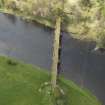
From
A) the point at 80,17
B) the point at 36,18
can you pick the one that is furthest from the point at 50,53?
the point at 36,18

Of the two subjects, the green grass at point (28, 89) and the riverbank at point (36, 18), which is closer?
the green grass at point (28, 89)

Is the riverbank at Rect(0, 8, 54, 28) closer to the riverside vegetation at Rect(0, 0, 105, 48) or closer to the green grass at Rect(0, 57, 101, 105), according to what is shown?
the riverside vegetation at Rect(0, 0, 105, 48)

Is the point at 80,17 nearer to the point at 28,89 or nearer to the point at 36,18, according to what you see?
the point at 36,18

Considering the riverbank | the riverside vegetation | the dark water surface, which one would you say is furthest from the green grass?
the riverbank

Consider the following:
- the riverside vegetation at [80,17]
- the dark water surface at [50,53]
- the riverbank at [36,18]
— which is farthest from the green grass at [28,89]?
the riverbank at [36,18]

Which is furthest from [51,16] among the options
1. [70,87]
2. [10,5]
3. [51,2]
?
[70,87]

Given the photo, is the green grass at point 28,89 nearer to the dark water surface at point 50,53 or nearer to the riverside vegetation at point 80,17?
the dark water surface at point 50,53

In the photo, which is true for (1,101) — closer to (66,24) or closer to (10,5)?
(66,24)
